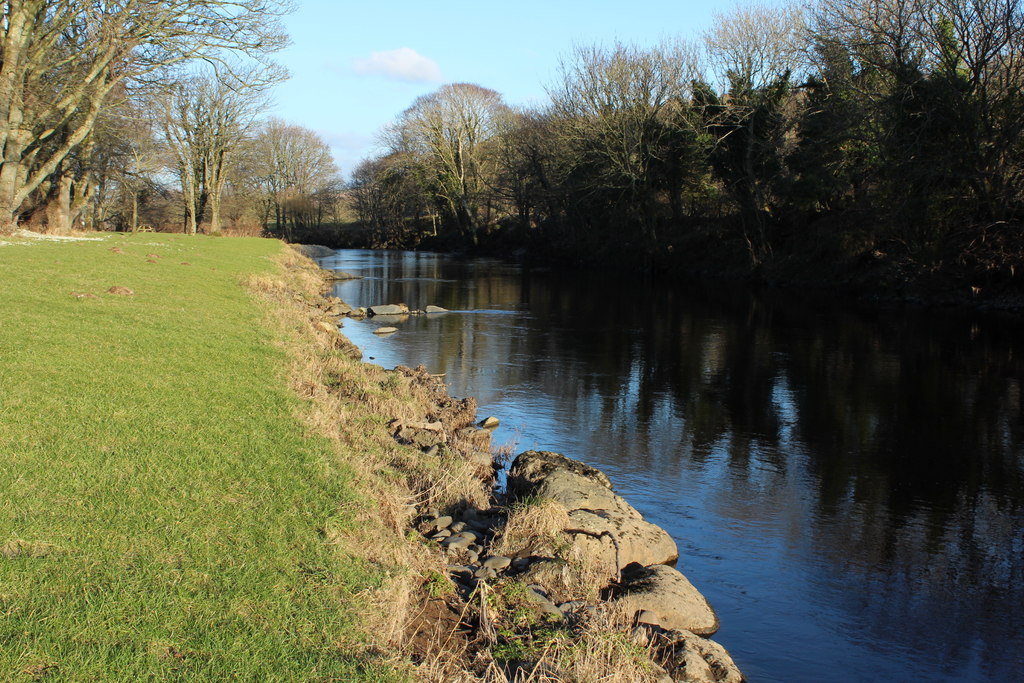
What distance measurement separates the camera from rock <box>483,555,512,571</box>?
6.76m

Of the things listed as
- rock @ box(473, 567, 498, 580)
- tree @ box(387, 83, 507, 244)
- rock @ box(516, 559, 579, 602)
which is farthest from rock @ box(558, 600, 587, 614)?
tree @ box(387, 83, 507, 244)

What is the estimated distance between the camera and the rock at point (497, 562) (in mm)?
6762

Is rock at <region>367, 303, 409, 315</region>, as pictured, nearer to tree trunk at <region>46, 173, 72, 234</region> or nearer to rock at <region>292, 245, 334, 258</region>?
tree trunk at <region>46, 173, 72, 234</region>

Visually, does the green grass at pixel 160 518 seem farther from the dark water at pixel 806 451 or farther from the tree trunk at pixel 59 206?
the tree trunk at pixel 59 206

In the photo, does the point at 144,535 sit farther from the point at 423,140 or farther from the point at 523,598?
the point at 423,140

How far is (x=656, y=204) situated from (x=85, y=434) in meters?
39.0

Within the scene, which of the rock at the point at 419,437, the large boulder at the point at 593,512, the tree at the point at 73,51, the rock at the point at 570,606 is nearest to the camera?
the rock at the point at 570,606

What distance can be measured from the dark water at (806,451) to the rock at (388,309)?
1241 millimetres

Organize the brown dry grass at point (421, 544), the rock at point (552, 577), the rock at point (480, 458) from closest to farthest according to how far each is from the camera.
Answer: the brown dry grass at point (421, 544)
the rock at point (552, 577)
the rock at point (480, 458)

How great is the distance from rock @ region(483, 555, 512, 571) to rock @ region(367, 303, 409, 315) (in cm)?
2090

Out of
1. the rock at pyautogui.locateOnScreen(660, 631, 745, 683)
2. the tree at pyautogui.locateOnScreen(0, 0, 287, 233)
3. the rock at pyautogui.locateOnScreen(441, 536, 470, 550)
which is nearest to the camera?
the rock at pyautogui.locateOnScreen(660, 631, 745, 683)

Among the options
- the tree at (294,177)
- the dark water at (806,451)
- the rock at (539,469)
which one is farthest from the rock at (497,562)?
the tree at (294,177)

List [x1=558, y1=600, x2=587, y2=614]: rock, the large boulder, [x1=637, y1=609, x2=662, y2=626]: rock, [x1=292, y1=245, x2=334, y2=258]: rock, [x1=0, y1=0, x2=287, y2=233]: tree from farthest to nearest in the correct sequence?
[x1=292, y1=245, x2=334, y2=258]: rock, [x1=0, y1=0, x2=287, y2=233]: tree, the large boulder, [x1=637, y1=609, x2=662, y2=626]: rock, [x1=558, y1=600, x2=587, y2=614]: rock

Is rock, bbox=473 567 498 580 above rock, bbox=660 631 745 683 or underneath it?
above
